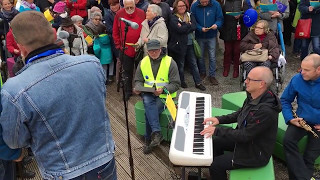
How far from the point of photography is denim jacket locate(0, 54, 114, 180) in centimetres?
181

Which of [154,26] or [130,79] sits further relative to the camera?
[130,79]

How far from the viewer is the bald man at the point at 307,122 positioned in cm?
374

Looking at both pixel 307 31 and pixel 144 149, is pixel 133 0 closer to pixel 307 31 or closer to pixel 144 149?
pixel 144 149

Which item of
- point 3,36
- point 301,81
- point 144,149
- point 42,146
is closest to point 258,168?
point 301,81

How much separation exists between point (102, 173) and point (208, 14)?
457 centimetres

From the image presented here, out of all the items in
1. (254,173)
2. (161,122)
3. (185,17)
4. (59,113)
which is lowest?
(161,122)

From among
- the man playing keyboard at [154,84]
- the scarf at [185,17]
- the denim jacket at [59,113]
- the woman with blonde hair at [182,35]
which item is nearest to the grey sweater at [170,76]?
the man playing keyboard at [154,84]

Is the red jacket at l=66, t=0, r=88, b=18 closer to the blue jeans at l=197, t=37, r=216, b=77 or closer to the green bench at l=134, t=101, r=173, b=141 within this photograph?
the blue jeans at l=197, t=37, r=216, b=77

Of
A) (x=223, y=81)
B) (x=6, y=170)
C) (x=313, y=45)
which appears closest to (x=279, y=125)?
(x=223, y=81)

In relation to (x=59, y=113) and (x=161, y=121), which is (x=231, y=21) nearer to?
(x=161, y=121)

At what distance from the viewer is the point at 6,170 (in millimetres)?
2658

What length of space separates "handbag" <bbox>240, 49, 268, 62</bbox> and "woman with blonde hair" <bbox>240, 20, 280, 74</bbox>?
0.06 metres

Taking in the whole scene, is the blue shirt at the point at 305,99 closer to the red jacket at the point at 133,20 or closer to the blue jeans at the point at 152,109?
the blue jeans at the point at 152,109

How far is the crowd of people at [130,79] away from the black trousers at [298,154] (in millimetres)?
11
